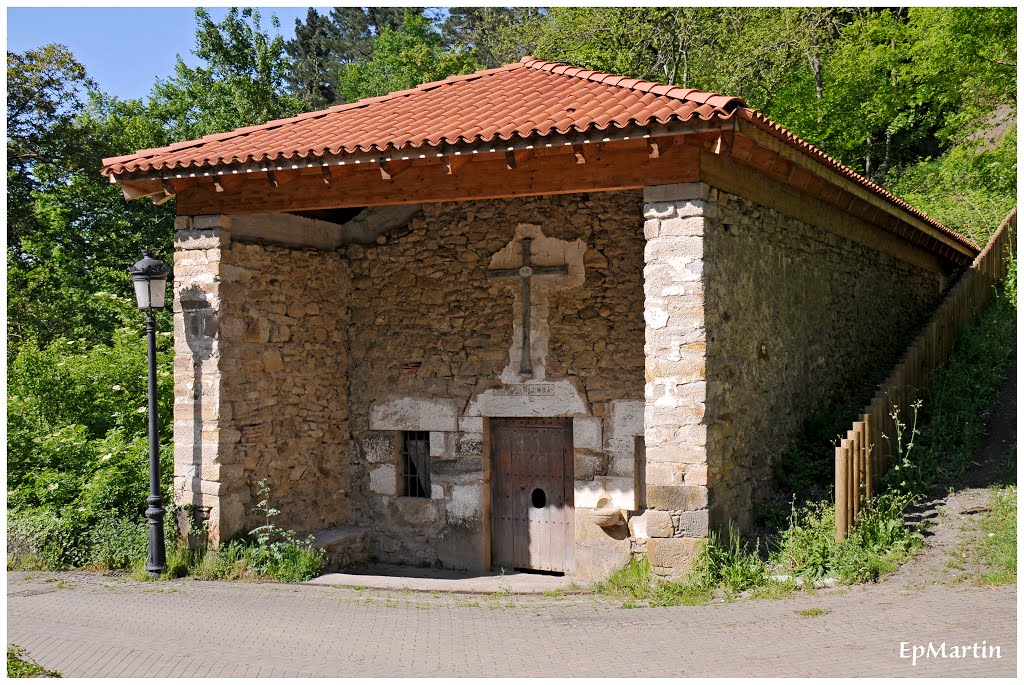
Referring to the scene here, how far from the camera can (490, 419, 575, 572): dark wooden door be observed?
9.73 meters

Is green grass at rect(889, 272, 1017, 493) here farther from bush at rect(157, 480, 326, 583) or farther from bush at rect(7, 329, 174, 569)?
bush at rect(7, 329, 174, 569)

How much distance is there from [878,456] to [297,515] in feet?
18.8

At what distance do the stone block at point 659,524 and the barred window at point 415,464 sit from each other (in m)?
3.52

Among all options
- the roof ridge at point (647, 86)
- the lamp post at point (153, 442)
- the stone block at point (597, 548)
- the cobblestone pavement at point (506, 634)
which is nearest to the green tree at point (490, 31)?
the roof ridge at point (647, 86)

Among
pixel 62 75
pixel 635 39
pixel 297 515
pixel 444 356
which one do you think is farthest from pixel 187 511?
pixel 635 39

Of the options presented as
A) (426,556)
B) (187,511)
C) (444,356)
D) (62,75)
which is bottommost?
(426,556)

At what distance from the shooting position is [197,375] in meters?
9.04

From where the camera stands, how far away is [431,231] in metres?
10.2

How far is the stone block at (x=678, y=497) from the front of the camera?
7.37 metres

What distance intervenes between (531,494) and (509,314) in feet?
6.21

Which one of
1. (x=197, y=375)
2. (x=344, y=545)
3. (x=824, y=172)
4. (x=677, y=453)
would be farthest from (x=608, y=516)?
(x=197, y=375)

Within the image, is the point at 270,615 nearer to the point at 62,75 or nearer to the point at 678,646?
the point at 678,646

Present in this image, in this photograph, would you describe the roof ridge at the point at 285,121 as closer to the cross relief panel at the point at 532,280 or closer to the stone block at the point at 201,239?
the stone block at the point at 201,239

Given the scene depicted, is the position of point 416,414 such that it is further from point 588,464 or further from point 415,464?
point 588,464
